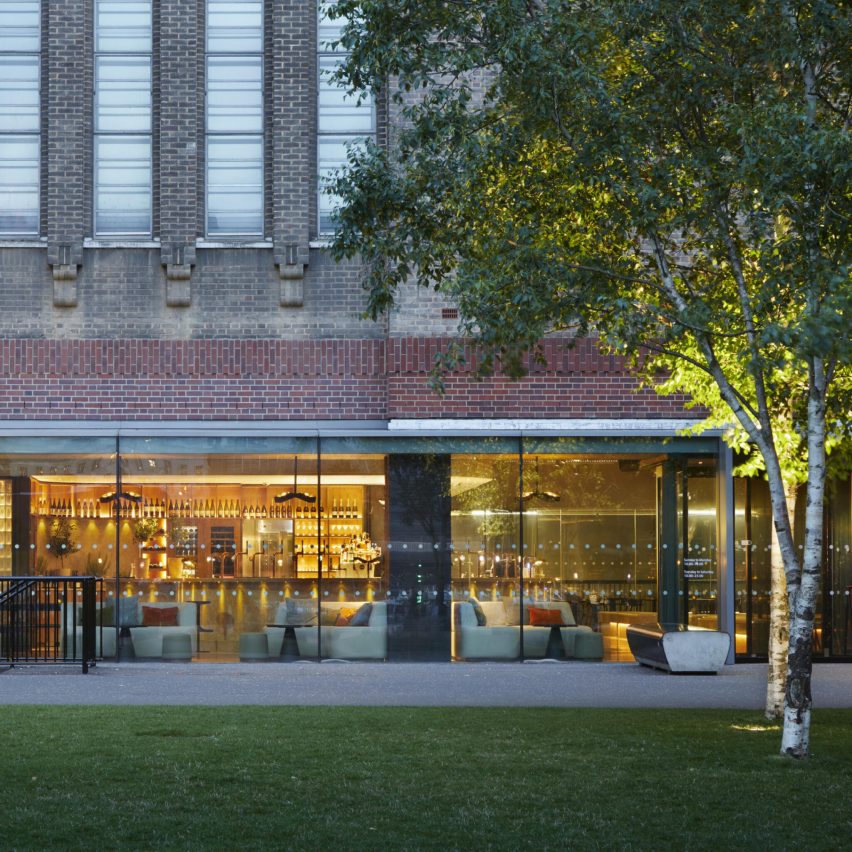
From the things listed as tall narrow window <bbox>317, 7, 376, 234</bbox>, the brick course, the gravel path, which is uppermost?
tall narrow window <bbox>317, 7, 376, 234</bbox>

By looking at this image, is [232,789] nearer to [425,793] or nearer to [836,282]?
[425,793]

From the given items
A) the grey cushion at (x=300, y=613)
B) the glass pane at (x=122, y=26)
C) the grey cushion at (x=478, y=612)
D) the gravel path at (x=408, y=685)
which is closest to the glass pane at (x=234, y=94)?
the glass pane at (x=122, y=26)

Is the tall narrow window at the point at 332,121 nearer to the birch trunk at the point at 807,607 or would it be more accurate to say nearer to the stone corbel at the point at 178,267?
the stone corbel at the point at 178,267

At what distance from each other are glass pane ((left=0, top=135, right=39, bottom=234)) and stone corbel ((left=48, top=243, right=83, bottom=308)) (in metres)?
0.70

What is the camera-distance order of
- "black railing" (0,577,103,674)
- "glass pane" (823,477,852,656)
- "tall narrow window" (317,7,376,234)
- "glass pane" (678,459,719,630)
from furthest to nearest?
1. "glass pane" (823,477,852,656)
2. "tall narrow window" (317,7,376,234)
3. "glass pane" (678,459,719,630)
4. "black railing" (0,577,103,674)

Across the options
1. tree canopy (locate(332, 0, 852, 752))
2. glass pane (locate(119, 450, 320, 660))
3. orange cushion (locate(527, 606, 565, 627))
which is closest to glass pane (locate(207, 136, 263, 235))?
glass pane (locate(119, 450, 320, 660))

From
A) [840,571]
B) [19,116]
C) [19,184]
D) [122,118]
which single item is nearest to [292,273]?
[122,118]

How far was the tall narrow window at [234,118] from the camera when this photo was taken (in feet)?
69.5

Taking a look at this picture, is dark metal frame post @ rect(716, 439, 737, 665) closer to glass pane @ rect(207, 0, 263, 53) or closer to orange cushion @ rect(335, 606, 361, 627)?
orange cushion @ rect(335, 606, 361, 627)

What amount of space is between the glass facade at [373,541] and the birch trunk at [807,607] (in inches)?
346

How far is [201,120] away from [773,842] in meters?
15.2

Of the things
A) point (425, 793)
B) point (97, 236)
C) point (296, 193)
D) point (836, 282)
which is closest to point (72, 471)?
point (97, 236)

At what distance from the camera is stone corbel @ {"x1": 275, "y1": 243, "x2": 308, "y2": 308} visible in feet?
68.0

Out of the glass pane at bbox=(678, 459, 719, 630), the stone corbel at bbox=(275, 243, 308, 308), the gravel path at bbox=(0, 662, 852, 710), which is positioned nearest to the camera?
the gravel path at bbox=(0, 662, 852, 710)
